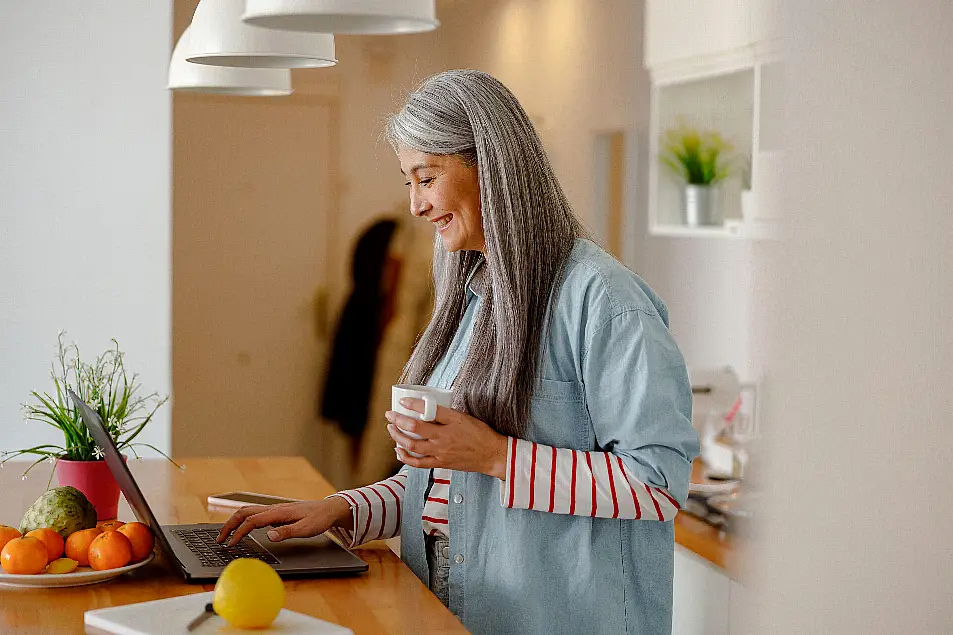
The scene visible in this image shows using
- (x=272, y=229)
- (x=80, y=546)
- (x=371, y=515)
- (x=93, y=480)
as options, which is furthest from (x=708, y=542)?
(x=272, y=229)

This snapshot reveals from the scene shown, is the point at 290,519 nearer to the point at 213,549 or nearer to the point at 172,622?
the point at 213,549

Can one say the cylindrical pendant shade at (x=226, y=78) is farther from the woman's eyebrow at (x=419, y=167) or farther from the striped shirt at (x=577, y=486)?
the striped shirt at (x=577, y=486)

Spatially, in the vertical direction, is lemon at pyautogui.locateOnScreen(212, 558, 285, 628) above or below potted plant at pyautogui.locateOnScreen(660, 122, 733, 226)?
below

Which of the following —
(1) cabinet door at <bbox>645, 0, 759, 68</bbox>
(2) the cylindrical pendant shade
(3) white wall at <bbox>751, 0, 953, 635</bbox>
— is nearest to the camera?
(2) the cylindrical pendant shade

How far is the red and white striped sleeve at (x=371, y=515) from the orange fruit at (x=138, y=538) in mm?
317

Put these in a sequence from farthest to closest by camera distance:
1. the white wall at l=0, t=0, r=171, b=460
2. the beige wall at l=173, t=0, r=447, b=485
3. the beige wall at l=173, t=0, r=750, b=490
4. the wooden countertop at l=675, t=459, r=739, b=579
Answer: the beige wall at l=173, t=0, r=447, b=485 < the beige wall at l=173, t=0, r=750, b=490 < the white wall at l=0, t=0, r=171, b=460 < the wooden countertop at l=675, t=459, r=739, b=579

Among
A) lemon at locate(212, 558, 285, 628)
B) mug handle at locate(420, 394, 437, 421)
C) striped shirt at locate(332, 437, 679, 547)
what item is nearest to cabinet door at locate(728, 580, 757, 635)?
striped shirt at locate(332, 437, 679, 547)

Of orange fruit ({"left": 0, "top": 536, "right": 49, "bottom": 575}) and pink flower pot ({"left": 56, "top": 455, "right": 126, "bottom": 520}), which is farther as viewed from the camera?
pink flower pot ({"left": 56, "top": 455, "right": 126, "bottom": 520})

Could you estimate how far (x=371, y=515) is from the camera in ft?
6.01

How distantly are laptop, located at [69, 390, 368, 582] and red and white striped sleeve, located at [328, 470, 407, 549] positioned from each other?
40 mm

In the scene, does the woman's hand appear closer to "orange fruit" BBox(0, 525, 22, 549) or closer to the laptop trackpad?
the laptop trackpad

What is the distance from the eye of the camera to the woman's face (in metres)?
1.67

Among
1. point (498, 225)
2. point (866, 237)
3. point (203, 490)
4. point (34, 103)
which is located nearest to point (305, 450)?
point (34, 103)

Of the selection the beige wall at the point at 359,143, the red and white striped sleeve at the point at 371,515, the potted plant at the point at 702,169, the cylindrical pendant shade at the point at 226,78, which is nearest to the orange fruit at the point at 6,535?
the red and white striped sleeve at the point at 371,515
